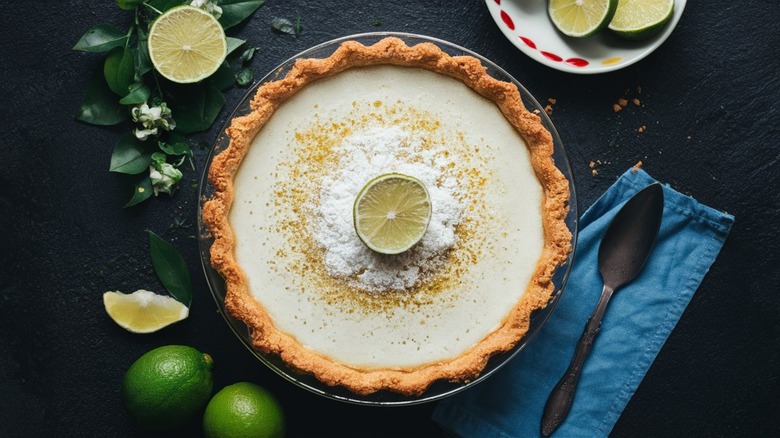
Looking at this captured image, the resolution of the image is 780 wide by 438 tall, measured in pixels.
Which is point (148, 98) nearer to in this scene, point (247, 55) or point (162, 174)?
point (162, 174)

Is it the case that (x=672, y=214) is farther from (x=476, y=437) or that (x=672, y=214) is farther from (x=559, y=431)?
(x=476, y=437)

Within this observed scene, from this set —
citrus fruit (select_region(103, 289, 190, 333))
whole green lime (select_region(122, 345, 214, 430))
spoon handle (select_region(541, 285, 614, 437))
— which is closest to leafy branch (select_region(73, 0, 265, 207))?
citrus fruit (select_region(103, 289, 190, 333))

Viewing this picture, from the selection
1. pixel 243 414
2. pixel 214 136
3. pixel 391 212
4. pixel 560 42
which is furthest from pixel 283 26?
pixel 243 414

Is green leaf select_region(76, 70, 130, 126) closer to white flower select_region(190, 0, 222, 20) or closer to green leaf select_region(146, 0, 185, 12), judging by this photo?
green leaf select_region(146, 0, 185, 12)

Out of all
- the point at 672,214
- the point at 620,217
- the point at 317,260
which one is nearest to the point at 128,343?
the point at 317,260

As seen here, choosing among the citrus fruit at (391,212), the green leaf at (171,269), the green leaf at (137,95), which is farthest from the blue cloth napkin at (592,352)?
the green leaf at (137,95)

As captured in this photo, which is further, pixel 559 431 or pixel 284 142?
pixel 559 431
